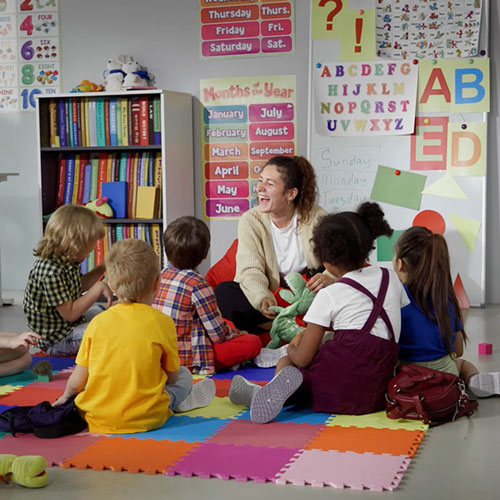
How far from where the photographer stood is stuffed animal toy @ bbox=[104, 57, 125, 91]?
198 inches

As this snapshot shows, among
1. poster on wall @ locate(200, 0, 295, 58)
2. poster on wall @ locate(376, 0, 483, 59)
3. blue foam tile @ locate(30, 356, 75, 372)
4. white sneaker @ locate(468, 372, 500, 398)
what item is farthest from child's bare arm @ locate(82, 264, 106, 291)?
poster on wall @ locate(376, 0, 483, 59)

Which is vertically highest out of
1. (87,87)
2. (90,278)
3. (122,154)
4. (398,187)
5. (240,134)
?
(87,87)

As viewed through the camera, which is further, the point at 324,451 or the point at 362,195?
the point at 362,195

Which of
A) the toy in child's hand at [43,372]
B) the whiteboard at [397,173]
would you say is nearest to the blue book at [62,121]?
the whiteboard at [397,173]

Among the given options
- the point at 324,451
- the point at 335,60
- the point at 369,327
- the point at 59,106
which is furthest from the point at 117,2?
the point at 324,451

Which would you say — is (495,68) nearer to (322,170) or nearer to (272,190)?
(322,170)

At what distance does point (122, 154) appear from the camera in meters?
5.11

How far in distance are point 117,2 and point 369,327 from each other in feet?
11.3

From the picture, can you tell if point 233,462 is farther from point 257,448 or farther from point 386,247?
point 386,247

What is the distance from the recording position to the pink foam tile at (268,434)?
2297 millimetres

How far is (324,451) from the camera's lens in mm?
2219

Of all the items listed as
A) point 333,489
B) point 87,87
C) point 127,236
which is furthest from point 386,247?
point 333,489

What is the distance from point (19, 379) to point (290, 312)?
1064 mm

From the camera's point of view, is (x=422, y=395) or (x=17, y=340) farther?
(x=17, y=340)
